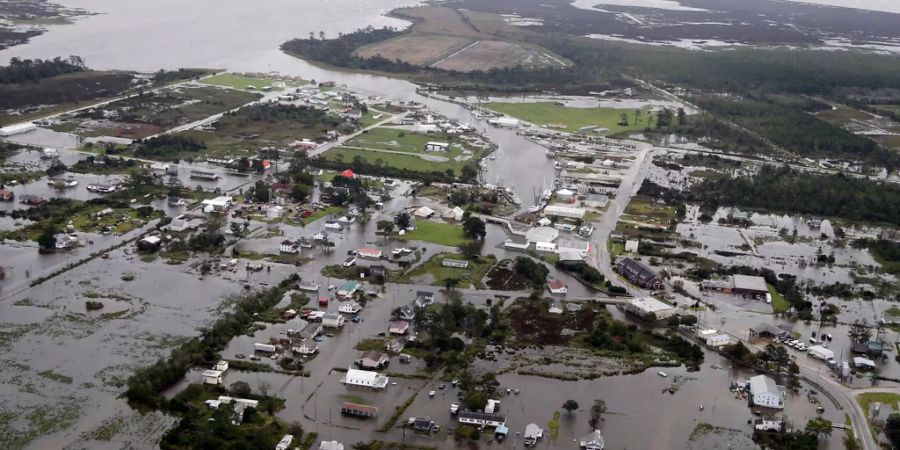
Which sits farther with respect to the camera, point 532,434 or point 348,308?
point 348,308

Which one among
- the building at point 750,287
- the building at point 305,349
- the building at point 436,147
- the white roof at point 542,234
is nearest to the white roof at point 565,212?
the white roof at point 542,234

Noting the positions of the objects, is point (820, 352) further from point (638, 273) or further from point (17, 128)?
point (17, 128)

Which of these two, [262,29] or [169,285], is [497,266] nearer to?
[169,285]

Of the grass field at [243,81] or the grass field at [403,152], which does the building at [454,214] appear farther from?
the grass field at [243,81]

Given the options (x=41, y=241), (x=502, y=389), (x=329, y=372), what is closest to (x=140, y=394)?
(x=329, y=372)

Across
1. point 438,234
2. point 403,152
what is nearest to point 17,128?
point 403,152

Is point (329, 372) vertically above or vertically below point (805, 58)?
below
